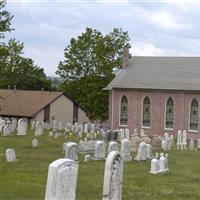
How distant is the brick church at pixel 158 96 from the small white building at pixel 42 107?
738 cm

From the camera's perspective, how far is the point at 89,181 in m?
17.2

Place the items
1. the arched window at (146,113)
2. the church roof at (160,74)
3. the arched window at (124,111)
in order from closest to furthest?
the church roof at (160,74), the arched window at (146,113), the arched window at (124,111)

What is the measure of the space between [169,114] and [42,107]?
1317cm

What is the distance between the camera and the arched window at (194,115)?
150ft

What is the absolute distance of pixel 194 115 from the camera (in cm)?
4594

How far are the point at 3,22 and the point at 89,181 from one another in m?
17.0

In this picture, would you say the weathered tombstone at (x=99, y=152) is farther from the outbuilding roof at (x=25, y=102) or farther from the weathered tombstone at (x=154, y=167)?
the outbuilding roof at (x=25, y=102)

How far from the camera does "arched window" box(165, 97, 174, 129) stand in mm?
47188

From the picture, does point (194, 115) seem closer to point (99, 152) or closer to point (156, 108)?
point (156, 108)

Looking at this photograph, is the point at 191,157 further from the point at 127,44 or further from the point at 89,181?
the point at 127,44

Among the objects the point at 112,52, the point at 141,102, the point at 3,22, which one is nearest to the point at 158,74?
the point at 141,102

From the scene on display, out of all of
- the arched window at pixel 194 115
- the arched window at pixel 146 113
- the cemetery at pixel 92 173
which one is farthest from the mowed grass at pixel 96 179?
the arched window at pixel 146 113

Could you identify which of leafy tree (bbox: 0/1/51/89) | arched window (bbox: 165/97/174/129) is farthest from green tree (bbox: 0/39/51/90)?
arched window (bbox: 165/97/174/129)

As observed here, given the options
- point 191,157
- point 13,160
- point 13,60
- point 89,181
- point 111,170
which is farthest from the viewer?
point 13,60
